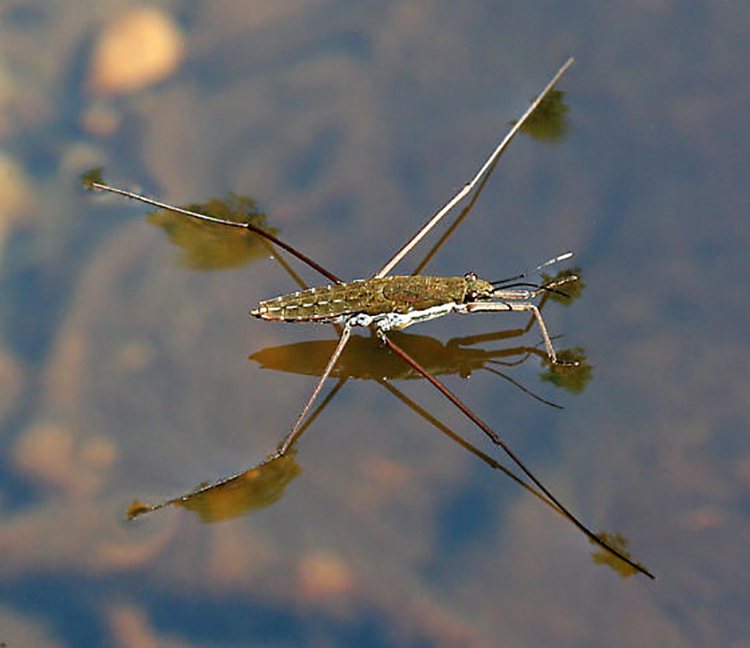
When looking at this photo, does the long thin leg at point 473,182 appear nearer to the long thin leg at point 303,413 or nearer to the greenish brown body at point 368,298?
the greenish brown body at point 368,298

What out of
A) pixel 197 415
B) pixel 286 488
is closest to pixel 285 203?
pixel 197 415

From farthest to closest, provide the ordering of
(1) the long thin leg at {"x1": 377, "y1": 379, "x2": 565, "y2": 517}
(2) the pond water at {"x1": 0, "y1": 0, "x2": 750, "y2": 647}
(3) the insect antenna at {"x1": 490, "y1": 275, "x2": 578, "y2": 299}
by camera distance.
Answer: (3) the insect antenna at {"x1": 490, "y1": 275, "x2": 578, "y2": 299}
(1) the long thin leg at {"x1": 377, "y1": 379, "x2": 565, "y2": 517}
(2) the pond water at {"x1": 0, "y1": 0, "x2": 750, "y2": 647}

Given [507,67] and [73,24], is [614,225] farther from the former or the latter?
[73,24]

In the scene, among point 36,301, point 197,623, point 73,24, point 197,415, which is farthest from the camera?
point 73,24

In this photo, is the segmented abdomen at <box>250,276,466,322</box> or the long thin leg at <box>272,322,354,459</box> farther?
the segmented abdomen at <box>250,276,466,322</box>

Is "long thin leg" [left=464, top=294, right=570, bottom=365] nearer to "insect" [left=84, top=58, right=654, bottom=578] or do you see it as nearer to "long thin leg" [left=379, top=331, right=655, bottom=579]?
"insect" [left=84, top=58, right=654, bottom=578]

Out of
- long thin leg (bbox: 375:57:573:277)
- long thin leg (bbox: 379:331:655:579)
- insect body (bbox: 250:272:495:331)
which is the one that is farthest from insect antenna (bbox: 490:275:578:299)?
long thin leg (bbox: 379:331:655:579)

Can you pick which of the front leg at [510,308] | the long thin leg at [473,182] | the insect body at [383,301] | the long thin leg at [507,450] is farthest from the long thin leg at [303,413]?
the front leg at [510,308]
